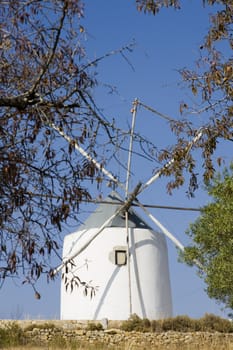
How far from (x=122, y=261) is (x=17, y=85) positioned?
17.8 meters

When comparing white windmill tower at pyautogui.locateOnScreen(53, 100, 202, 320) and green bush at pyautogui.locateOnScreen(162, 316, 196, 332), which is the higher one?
white windmill tower at pyautogui.locateOnScreen(53, 100, 202, 320)

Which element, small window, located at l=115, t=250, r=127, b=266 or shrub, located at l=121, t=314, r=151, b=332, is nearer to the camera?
shrub, located at l=121, t=314, r=151, b=332

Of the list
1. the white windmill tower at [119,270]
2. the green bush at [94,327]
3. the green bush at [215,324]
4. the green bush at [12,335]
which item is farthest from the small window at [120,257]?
the green bush at [12,335]

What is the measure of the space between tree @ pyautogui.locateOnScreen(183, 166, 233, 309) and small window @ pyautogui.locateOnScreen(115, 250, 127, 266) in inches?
158

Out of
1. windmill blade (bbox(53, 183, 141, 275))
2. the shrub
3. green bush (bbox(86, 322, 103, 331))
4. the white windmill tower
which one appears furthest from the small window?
green bush (bbox(86, 322, 103, 331))

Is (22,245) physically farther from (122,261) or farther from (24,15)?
(122,261)

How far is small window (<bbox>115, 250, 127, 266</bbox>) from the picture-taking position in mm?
23078

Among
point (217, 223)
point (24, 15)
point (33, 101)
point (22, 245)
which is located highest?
point (217, 223)

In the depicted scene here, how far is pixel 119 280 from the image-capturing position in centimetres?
2302

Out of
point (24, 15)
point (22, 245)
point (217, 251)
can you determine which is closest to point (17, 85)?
point (24, 15)

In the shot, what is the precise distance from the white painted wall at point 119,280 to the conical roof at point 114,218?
0.36 metres

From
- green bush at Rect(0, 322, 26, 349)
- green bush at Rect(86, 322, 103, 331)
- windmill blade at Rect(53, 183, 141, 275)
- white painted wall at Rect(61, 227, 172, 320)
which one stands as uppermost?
windmill blade at Rect(53, 183, 141, 275)

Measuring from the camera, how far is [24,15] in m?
5.39

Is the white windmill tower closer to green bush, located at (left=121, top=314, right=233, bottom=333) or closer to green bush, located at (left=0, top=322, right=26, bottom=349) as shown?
green bush, located at (left=121, top=314, right=233, bottom=333)
